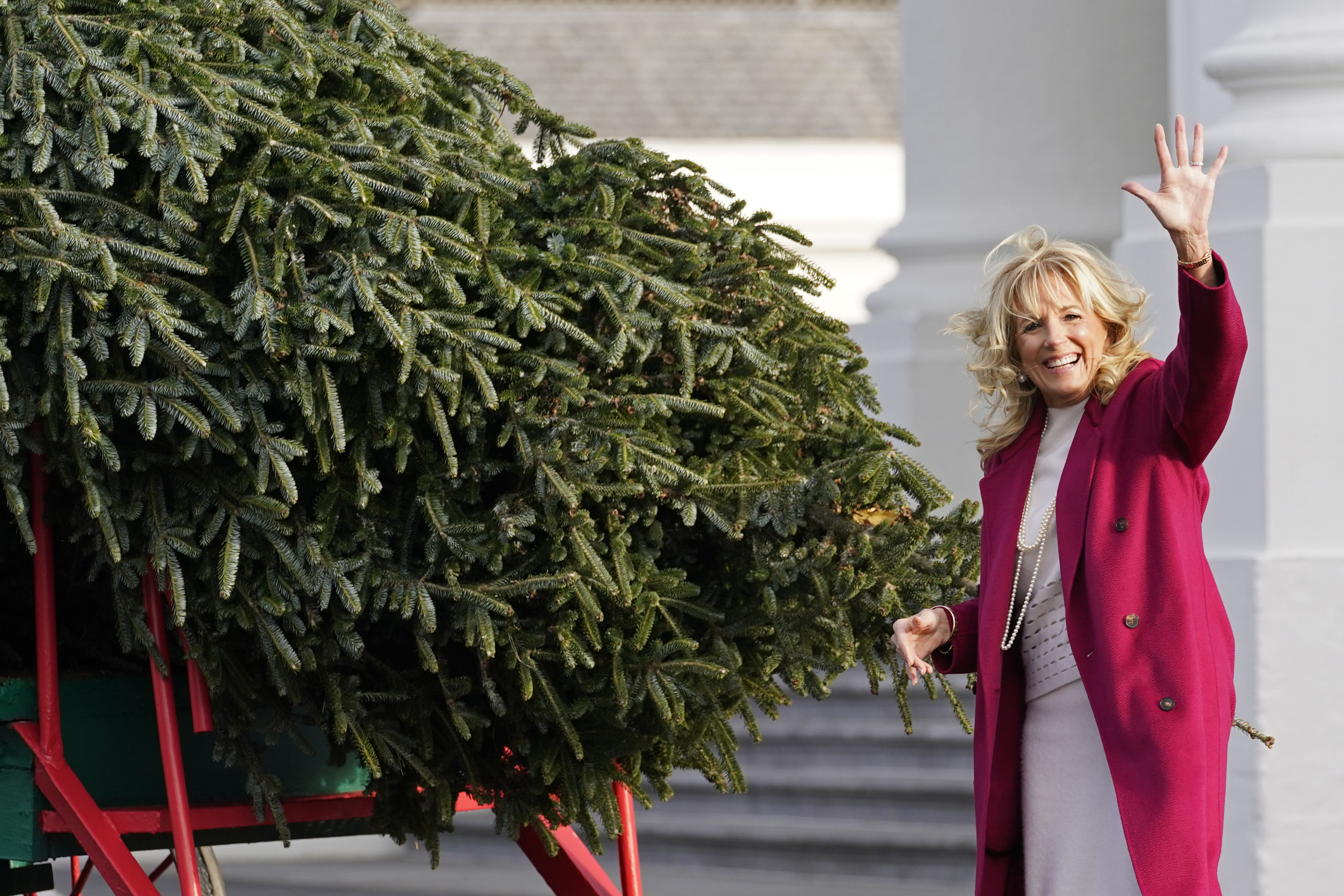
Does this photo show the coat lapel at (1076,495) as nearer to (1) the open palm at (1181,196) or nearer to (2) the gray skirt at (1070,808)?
(2) the gray skirt at (1070,808)

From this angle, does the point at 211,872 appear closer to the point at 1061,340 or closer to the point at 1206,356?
the point at 1061,340

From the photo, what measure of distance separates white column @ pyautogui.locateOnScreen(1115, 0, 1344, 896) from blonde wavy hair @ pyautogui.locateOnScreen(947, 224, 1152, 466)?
159 centimetres

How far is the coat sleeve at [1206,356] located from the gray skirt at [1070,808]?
34cm

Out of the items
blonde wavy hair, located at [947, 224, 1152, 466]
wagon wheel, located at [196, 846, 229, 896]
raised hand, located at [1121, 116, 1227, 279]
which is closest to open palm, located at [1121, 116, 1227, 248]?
raised hand, located at [1121, 116, 1227, 279]

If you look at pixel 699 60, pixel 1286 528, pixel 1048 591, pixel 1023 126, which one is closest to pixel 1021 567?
pixel 1048 591

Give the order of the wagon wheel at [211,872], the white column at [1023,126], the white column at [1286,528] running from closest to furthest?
the wagon wheel at [211,872] → the white column at [1286,528] → the white column at [1023,126]

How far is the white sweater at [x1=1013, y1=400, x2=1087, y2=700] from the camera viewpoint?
6.33ft

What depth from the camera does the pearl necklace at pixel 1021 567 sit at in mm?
1953

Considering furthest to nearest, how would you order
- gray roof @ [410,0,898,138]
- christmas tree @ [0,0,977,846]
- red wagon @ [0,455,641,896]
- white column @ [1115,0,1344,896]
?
gray roof @ [410,0,898,138] < white column @ [1115,0,1344,896] < red wagon @ [0,455,641,896] < christmas tree @ [0,0,977,846]

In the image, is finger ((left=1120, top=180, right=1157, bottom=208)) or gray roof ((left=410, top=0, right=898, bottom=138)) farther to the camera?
gray roof ((left=410, top=0, right=898, bottom=138))

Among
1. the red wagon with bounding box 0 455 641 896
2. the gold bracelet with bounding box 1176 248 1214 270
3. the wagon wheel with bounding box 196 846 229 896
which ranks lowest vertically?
the wagon wheel with bounding box 196 846 229 896

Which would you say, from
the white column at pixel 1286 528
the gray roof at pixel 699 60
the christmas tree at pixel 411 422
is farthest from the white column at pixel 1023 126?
the gray roof at pixel 699 60

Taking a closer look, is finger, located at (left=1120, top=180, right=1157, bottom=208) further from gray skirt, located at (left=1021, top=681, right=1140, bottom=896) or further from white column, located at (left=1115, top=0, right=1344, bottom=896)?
white column, located at (left=1115, top=0, right=1344, bottom=896)

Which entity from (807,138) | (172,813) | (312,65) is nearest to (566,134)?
(312,65)
